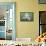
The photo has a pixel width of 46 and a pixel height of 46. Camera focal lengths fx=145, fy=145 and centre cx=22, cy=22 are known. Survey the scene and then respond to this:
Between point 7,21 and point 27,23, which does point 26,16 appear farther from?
point 7,21

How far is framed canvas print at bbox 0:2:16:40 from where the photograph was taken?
18.6 ft

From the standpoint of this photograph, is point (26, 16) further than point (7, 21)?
No

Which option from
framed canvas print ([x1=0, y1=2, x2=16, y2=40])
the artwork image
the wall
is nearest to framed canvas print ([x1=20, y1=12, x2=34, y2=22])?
the artwork image

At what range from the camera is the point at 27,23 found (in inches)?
223

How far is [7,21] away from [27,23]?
31.4 inches

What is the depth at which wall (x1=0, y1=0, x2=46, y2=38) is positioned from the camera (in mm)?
5590

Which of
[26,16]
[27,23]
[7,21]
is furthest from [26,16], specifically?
[7,21]

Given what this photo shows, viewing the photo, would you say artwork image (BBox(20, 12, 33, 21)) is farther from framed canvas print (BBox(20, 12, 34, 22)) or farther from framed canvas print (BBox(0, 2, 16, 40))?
framed canvas print (BBox(0, 2, 16, 40))

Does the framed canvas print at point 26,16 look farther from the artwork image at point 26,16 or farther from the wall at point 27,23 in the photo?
the wall at point 27,23

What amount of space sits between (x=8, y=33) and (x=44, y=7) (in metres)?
1.73

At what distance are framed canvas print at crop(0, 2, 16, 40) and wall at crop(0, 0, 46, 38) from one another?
0.20 meters

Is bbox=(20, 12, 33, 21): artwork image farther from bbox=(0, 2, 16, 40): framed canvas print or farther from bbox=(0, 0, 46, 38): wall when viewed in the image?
bbox=(0, 2, 16, 40): framed canvas print

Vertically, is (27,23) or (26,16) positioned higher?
(26,16)

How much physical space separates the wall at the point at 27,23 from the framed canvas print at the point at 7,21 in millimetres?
199
